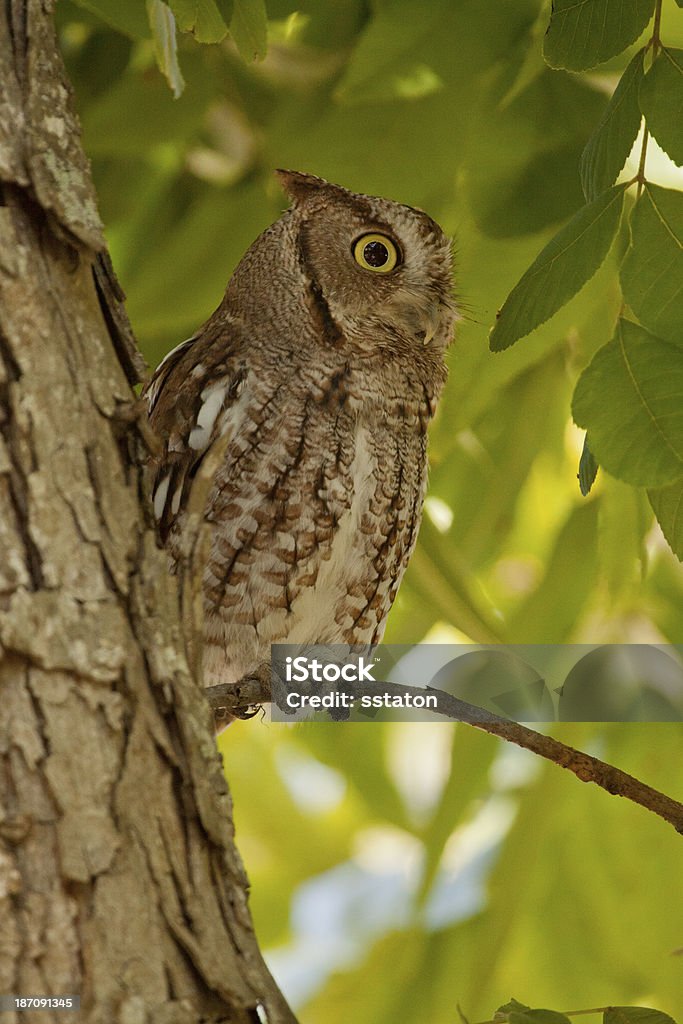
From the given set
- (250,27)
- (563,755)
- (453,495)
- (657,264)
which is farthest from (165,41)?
(453,495)

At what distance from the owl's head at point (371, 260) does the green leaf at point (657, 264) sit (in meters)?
0.61

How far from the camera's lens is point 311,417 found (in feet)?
4.50

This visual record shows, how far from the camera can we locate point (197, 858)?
70 centimetres

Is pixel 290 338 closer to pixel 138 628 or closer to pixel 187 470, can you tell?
pixel 187 470

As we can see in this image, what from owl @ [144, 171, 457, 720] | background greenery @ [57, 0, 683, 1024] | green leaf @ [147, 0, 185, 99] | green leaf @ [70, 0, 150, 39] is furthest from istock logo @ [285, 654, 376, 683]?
green leaf @ [70, 0, 150, 39]

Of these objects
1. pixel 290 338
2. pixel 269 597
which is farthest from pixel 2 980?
pixel 290 338

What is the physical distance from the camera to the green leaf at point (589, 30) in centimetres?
91

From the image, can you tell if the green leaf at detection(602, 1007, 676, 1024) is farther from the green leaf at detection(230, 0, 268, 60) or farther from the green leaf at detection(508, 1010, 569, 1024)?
the green leaf at detection(230, 0, 268, 60)

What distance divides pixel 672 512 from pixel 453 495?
858 mm

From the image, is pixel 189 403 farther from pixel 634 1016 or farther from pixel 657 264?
pixel 634 1016

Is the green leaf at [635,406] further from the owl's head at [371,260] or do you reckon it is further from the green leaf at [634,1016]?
the owl's head at [371,260]

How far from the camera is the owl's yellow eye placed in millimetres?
1446

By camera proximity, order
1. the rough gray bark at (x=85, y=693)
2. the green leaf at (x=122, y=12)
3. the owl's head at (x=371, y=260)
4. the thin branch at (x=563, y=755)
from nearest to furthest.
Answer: the rough gray bark at (x=85, y=693) < the thin branch at (x=563, y=755) < the green leaf at (x=122, y=12) < the owl's head at (x=371, y=260)

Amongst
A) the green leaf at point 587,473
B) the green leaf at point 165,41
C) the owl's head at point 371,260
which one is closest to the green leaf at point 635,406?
the green leaf at point 587,473
